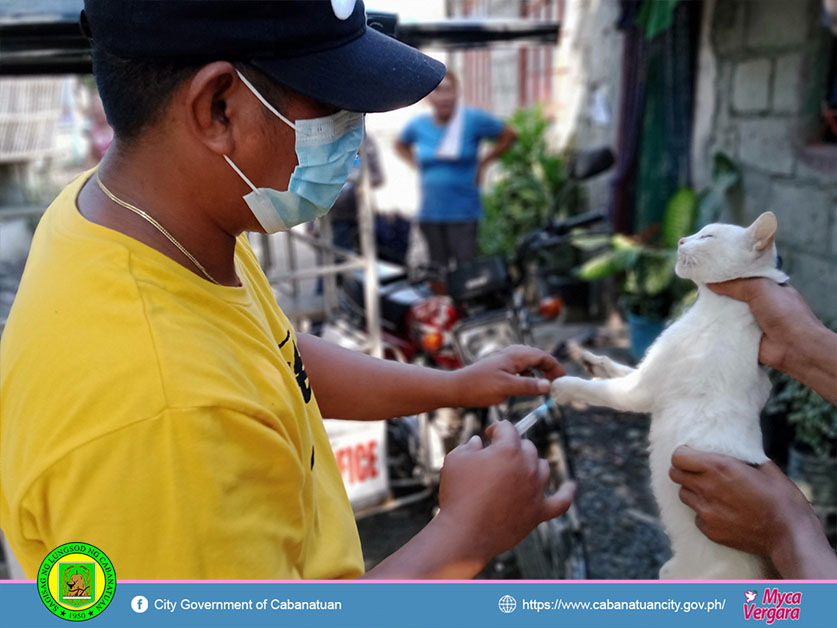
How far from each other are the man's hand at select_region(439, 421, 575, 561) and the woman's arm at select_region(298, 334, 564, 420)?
36 cm

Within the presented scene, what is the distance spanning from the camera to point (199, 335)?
866 millimetres

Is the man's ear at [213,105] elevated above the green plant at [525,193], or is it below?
above

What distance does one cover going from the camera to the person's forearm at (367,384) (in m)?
1.45

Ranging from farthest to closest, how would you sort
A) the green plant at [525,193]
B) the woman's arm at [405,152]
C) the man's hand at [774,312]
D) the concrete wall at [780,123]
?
the green plant at [525,193] < the woman's arm at [405,152] < the concrete wall at [780,123] < the man's hand at [774,312]

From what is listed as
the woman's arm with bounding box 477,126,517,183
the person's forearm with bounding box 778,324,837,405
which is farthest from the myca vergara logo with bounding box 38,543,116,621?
the woman's arm with bounding box 477,126,517,183

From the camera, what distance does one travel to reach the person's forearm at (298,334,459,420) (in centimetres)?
145

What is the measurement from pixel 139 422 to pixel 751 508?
107 centimetres

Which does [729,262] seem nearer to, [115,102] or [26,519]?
[115,102]
